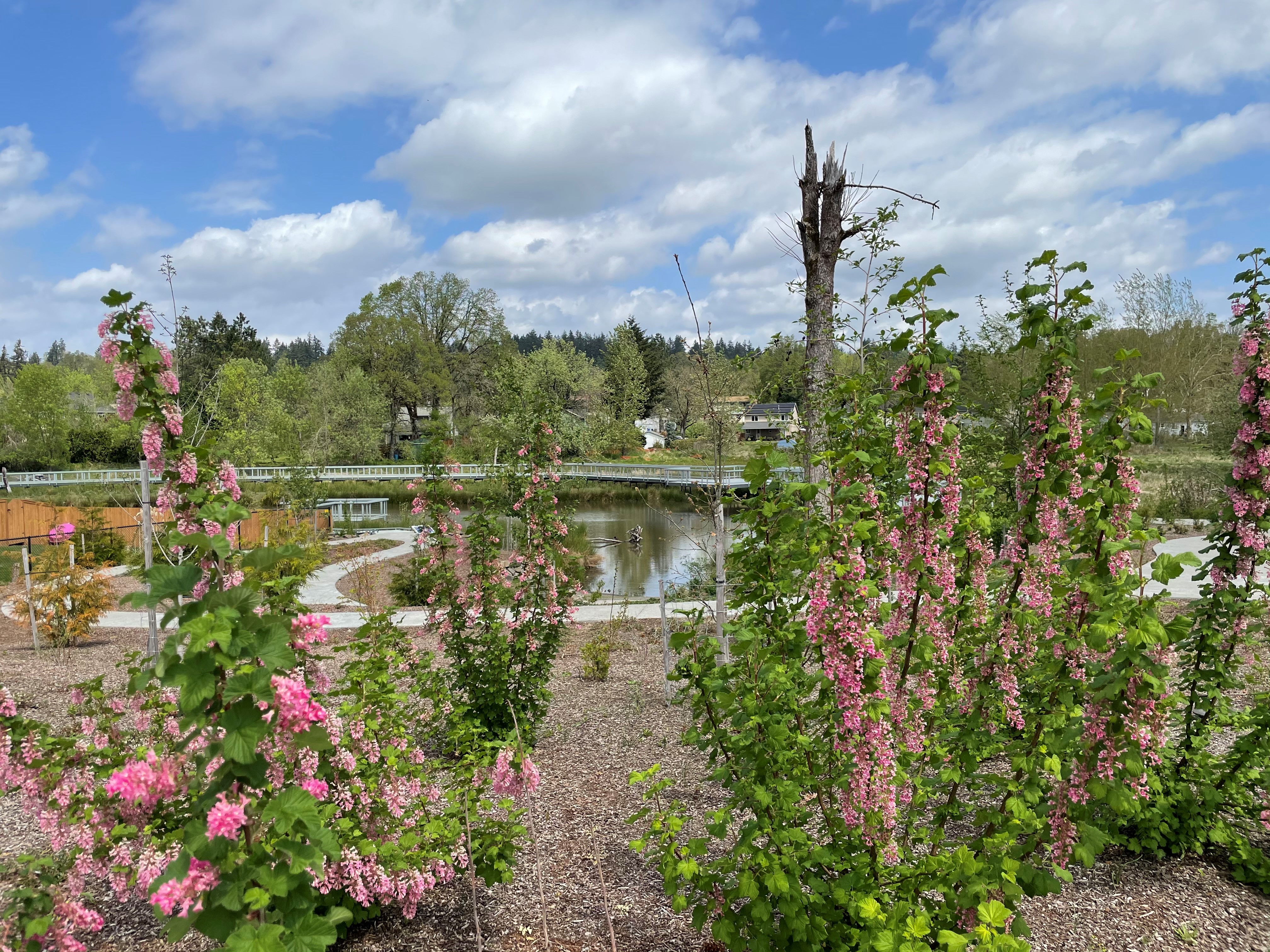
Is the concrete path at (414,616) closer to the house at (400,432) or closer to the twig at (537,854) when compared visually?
the twig at (537,854)

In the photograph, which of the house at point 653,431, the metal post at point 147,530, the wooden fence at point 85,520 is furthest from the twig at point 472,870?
the house at point 653,431

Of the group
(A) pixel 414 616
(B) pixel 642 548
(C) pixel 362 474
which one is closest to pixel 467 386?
(C) pixel 362 474

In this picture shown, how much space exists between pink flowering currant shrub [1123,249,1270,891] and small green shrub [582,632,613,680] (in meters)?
4.93

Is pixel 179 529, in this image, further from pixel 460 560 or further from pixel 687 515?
pixel 687 515

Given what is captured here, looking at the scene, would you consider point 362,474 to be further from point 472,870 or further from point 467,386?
point 472,870

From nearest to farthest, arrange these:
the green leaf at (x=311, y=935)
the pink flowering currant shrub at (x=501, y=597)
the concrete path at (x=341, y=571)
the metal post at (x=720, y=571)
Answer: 1. the green leaf at (x=311, y=935)
2. the pink flowering currant shrub at (x=501, y=597)
3. the metal post at (x=720, y=571)
4. the concrete path at (x=341, y=571)

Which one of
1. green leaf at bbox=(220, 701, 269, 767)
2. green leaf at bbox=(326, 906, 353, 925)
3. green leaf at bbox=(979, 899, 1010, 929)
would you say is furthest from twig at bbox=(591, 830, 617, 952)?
green leaf at bbox=(220, 701, 269, 767)

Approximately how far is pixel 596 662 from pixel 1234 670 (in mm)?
5378

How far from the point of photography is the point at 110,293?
1.98 metres

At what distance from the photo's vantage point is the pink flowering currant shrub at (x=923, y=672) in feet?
7.16

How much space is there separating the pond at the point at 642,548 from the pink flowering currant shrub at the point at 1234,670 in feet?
12.1

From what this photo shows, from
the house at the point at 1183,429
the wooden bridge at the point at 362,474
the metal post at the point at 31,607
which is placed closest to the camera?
the metal post at the point at 31,607

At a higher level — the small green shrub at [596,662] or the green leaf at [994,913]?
Result: the green leaf at [994,913]

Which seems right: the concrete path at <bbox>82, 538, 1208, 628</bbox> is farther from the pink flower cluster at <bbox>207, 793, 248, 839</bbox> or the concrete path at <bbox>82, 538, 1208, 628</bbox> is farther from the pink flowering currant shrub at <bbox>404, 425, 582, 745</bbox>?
the pink flower cluster at <bbox>207, 793, 248, 839</bbox>
